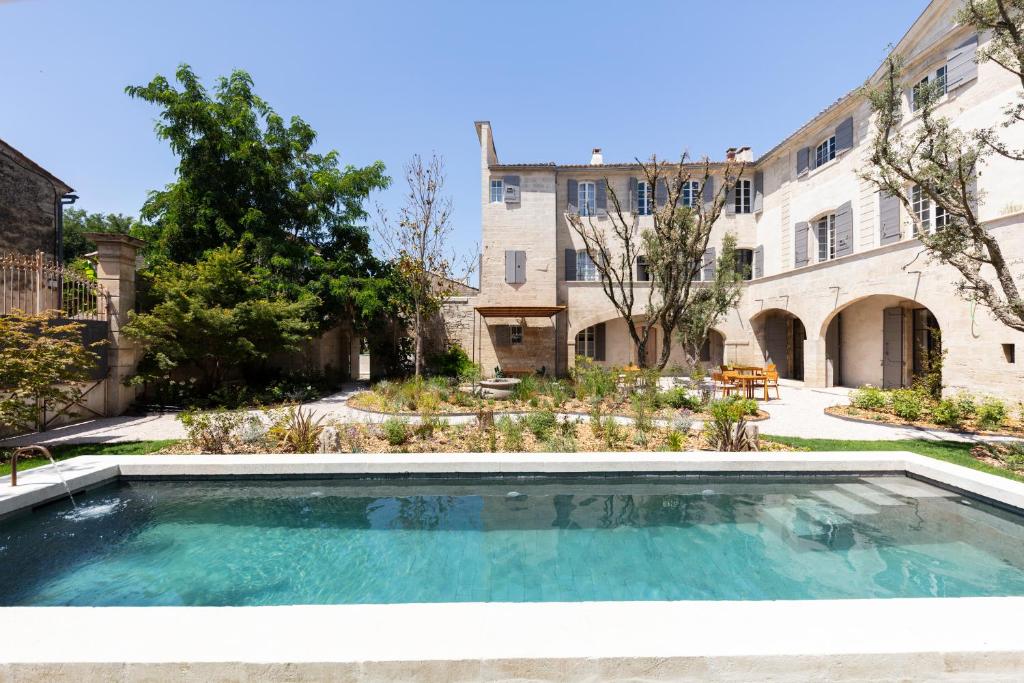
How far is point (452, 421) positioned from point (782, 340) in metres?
15.9

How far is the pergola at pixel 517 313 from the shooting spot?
55.6 feet

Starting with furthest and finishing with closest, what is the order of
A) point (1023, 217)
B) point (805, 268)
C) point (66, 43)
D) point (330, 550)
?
point (805, 268) → point (1023, 217) → point (66, 43) → point (330, 550)

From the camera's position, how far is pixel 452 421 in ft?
30.5

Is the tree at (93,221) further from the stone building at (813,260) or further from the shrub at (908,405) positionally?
the shrub at (908,405)

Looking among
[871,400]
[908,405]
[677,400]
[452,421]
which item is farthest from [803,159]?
[452,421]

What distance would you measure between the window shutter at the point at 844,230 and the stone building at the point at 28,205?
2569 cm

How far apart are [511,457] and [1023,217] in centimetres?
1186

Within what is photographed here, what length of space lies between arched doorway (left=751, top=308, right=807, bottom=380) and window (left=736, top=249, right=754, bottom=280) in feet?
5.94

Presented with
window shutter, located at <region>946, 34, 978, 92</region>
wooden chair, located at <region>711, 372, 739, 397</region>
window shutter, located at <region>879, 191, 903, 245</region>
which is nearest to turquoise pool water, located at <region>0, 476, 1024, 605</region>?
wooden chair, located at <region>711, 372, 739, 397</region>

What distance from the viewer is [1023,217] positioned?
912 centimetres

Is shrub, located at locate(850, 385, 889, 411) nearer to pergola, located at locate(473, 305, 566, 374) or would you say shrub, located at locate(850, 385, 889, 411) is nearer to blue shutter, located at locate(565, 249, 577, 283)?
pergola, located at locate(473, 305, 566, 374)

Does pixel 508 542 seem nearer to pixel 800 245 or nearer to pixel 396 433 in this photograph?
pixel 396 433

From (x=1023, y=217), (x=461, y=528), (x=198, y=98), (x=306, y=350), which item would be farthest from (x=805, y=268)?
(x=198, y=98)

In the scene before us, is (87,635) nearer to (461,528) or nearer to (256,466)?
(461,528)
